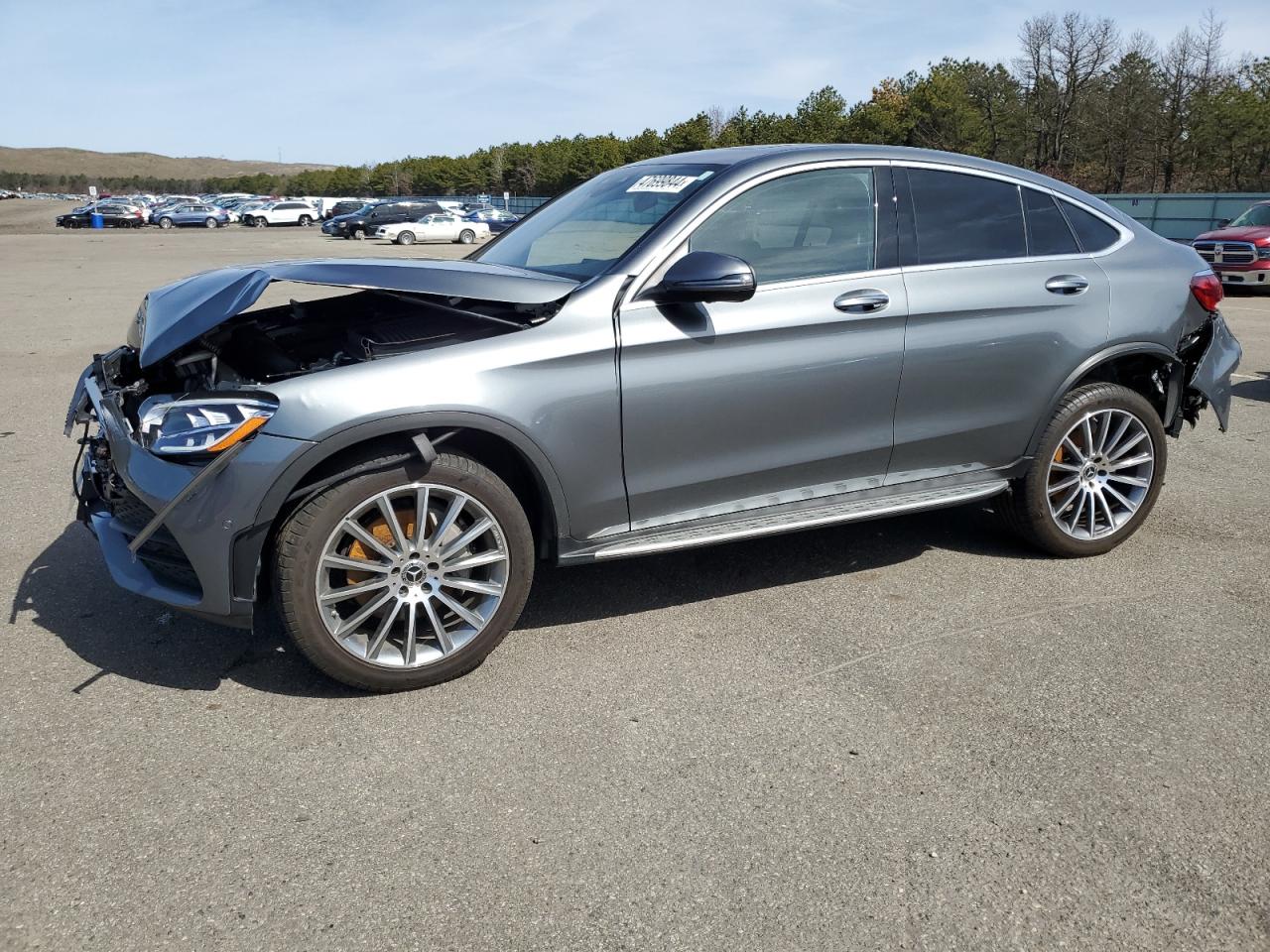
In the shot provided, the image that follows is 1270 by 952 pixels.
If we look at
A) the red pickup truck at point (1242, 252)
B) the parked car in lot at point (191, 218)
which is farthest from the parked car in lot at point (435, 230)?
the red pickup truck at point (1242, 252)

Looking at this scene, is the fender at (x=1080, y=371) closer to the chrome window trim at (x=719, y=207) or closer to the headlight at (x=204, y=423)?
the chrome window trim at (x=719, y=207)

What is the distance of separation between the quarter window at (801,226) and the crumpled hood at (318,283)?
0.66 m

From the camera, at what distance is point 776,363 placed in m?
3.93

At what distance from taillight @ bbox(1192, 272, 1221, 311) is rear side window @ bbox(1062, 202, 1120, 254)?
0.44 m

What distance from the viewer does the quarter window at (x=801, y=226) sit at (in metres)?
3.98

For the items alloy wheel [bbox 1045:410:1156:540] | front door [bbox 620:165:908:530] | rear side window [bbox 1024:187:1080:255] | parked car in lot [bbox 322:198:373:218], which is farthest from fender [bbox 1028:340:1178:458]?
parked car in lot [bbox 322:198:373:218]

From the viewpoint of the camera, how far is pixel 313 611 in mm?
3395

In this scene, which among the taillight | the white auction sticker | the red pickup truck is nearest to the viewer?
the white auction sticker

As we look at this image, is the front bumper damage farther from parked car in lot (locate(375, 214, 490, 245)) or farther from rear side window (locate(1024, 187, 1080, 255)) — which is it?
parked car in lot (locate(375, 214, 490, 245))

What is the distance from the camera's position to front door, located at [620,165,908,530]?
149 inches

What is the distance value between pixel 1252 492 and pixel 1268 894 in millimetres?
3989

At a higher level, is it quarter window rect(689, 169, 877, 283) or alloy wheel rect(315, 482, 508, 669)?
quarter window rect(689, 169, 877, 283)

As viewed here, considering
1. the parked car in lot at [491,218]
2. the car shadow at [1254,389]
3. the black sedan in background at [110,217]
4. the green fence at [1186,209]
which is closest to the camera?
the car shadow at [1254,389]

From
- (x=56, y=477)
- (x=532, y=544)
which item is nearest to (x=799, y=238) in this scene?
(x=532, y=544)
